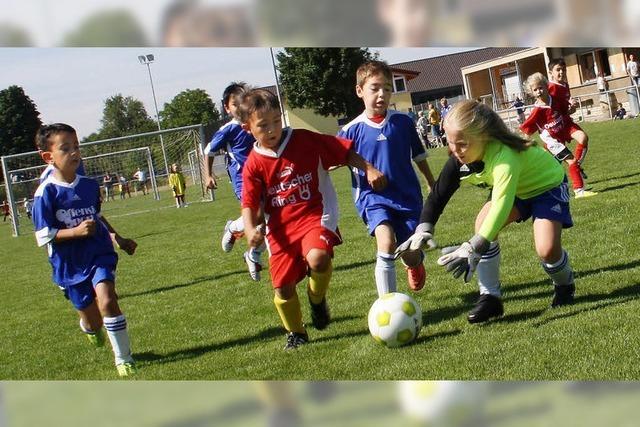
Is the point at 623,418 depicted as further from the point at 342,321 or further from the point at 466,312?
the point at 342,321

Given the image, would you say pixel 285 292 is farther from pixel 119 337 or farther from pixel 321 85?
pixel 321 85

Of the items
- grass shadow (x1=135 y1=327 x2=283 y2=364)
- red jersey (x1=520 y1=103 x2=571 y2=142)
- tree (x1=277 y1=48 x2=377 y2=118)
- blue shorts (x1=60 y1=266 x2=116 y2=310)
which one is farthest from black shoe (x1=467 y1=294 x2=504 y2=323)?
tree (x1=277 y1=48 x2=377 y2=118)

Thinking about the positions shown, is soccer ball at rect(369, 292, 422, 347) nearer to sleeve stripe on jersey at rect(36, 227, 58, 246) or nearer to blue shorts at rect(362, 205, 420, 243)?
blue shorts at rect(362, 205, 420, 243)

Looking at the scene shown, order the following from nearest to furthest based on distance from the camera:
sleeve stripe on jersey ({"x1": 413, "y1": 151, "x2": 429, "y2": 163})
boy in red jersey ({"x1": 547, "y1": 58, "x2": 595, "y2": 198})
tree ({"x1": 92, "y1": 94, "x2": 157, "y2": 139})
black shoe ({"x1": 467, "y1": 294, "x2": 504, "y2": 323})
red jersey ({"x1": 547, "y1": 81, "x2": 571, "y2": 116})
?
black shoe ({"x1": 467, "y1": 294, "x2": 504, "y2": 323}), sleeve stripe on jersey ({"x1": 413, "y1": 151, "x2": 429, "y2": 163}), boy in red jersey ({"x1": 547, "y1": 58, "x2": 595, "y2": 198}), red jersey ({"x1": 547, "y1": 81, "x2": 571, "y2": 116}), tree ({"x1": 92, "y1": 94, "x2": 157, "y2": 139})

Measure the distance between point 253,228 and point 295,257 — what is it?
0.36 metres

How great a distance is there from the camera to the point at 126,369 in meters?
4.95

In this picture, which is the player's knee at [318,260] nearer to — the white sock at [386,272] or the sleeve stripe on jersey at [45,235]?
the white sock at [386,272]

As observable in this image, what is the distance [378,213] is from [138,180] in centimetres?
2807

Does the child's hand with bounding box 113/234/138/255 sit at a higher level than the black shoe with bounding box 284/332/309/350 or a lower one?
higher

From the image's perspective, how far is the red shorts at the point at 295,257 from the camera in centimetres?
464

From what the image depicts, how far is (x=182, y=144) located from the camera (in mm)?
32094

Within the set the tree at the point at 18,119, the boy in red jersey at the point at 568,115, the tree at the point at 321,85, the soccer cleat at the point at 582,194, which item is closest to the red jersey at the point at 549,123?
the boy in red jersey at the point at 568,115

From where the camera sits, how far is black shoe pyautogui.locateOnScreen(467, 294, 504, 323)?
14.9 feet

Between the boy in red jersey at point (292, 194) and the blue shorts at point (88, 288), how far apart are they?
1166mm
